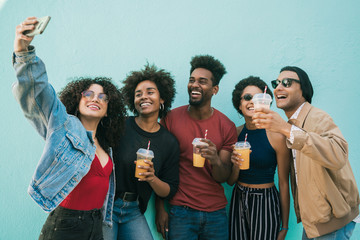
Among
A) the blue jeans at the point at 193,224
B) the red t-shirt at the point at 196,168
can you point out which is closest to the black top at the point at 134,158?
the red t-shirt at the point at 196,168

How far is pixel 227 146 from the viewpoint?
120 inches

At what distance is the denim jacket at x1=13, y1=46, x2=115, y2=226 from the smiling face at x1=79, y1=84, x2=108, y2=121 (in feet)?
0.63

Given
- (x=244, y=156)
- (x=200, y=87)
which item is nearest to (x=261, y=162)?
(x=244, y=156)

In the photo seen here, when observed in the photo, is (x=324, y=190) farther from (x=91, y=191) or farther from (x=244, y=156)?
(x=91, y=191)

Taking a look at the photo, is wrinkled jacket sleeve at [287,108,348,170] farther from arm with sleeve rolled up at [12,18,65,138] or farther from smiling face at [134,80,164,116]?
arm with sleeve rolled up at [12,18,65,138]

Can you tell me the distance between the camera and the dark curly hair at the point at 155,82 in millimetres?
3174

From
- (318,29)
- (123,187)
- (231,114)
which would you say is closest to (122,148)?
(123,187)

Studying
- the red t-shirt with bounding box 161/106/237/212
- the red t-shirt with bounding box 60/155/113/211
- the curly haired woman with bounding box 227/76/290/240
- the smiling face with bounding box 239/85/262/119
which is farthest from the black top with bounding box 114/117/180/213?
the smiling face with bounding box 239/85/262/119

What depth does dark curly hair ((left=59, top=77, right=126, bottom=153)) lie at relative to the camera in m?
2.50

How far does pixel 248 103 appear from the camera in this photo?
3115 mm

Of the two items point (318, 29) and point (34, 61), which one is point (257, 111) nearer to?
point (34, 61)

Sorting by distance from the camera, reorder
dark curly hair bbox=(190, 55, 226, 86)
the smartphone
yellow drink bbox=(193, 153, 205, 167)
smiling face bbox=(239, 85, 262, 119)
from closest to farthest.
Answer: the smartphone
yellow drink bbox=(193, 153, 205, 167)
smiling face bbox=(239, 85, 262, 119)
dark curly hair bbox=(190, 55, 226, 86)

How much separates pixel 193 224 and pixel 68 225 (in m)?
1.32

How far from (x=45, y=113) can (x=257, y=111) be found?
153cm
